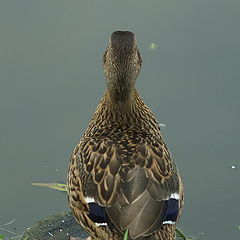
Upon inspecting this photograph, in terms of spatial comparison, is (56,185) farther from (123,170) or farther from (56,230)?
(123,170)

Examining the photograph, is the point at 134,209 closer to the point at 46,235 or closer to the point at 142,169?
the point at 142,169

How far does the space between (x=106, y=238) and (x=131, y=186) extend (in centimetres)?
36

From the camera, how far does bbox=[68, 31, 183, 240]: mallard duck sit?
364cm

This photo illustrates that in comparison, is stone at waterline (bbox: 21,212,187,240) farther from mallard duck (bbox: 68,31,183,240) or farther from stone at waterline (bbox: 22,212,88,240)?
mallard duck (bbox: 68,31,183,240)

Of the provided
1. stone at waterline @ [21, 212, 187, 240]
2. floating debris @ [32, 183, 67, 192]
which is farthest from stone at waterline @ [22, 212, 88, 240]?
floating debris @ [32, 183, 67, 192]

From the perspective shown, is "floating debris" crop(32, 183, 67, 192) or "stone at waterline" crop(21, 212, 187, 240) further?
"floating debris" crop(32, 183, 67, 192)

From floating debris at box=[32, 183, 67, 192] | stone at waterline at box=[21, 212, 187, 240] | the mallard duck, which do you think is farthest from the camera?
floating debris at box=[32, 183, 67, 192]

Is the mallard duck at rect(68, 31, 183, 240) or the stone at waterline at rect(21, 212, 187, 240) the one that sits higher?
the mallard duck at rect(68, 31, 183, 240)

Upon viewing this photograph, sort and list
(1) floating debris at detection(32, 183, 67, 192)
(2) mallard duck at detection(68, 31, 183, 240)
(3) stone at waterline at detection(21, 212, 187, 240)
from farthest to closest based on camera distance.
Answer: (1) floating debris at detection(32, 183, 67, 192), (3) stone at waterline at detection(21, 212, 187, 240), (2) mallard duck at detection(68, 31, 183, 240)

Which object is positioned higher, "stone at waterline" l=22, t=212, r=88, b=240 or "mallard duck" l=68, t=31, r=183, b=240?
"mallard duck" l=68, t=31, r=183, b=240

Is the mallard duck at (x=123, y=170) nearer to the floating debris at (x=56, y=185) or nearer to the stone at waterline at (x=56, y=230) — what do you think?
the stone at waterline at (x=56, y=230)

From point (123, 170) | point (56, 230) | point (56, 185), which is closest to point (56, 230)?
point (56, 230)

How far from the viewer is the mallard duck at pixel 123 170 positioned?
3.64 m

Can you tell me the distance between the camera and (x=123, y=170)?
383cm
